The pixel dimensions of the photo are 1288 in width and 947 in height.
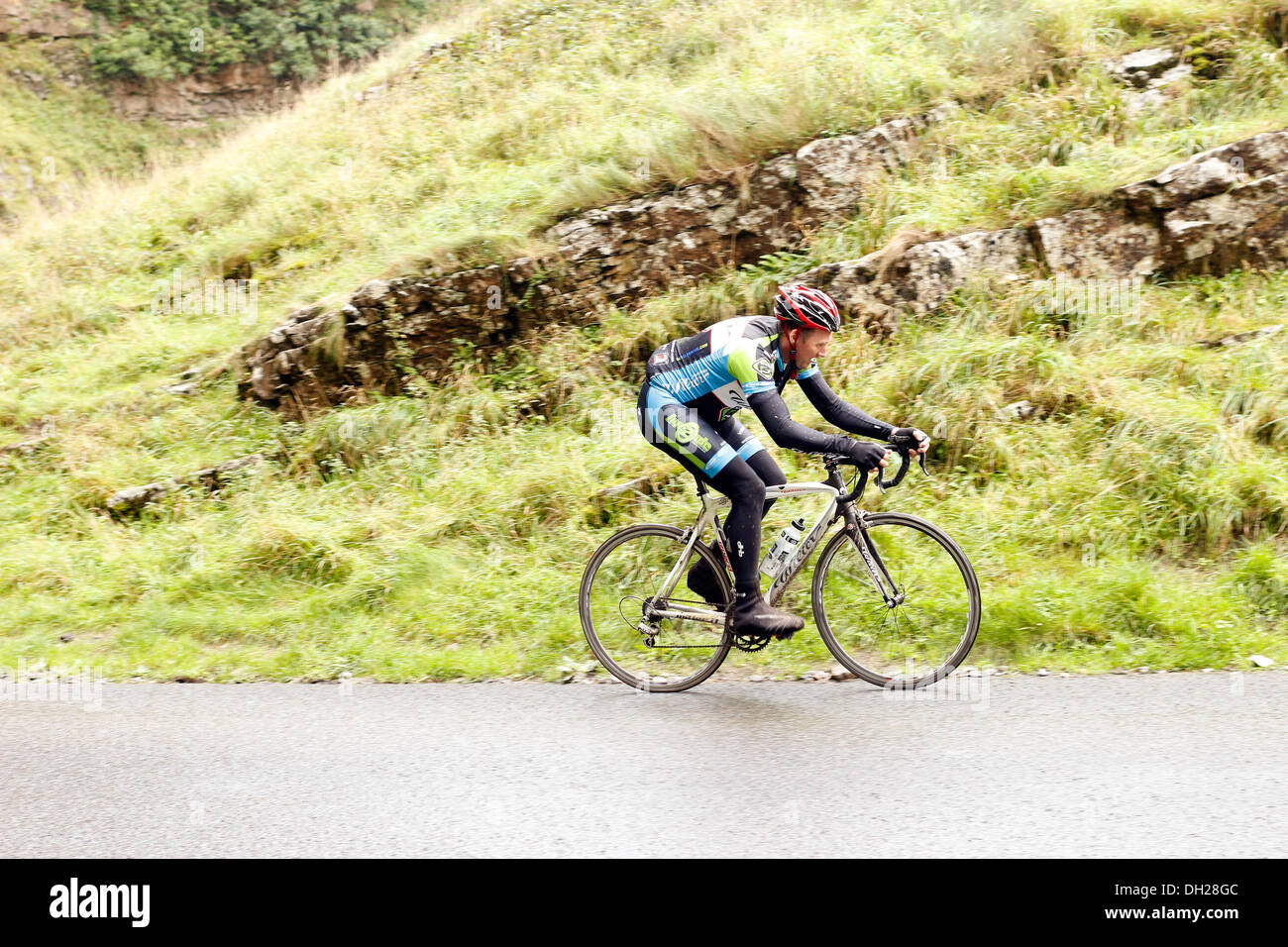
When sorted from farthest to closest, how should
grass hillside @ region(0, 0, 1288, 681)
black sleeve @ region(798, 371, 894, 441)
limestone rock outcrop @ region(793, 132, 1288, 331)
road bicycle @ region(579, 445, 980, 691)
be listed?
limestone rock outcrop @ region(793, 132, 1288, 331), grass hillside @ region(0, 0, 1288, 681), road bicycle @ region(579, 445, 980, 691), black sleeve @ region(798, 371, 894, 441)

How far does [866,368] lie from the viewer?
8242mm

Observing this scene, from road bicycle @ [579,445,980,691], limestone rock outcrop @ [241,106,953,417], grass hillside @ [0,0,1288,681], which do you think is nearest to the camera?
Result: road bicycle @ [579,445,980,691]

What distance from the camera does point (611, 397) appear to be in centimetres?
891

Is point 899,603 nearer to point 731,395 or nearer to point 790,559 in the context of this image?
point 790,559

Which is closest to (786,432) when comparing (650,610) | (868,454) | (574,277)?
(868,454)

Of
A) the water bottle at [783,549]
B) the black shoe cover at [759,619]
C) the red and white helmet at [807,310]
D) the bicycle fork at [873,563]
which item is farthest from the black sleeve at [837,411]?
the black shoe cover at [759,619]

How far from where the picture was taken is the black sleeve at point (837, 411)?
5188mm

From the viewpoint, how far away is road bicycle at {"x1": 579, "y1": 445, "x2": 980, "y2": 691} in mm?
5293

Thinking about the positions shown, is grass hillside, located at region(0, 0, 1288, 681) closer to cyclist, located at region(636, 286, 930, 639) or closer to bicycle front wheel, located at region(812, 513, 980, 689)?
bicycle front wheel, located at region(812, 513, 980, 689)

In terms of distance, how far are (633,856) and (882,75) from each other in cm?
937

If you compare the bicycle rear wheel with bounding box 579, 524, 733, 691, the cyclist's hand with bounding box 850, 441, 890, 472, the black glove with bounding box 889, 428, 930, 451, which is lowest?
the bicycle rear wheel with bounding box 579, 524, 733, 691

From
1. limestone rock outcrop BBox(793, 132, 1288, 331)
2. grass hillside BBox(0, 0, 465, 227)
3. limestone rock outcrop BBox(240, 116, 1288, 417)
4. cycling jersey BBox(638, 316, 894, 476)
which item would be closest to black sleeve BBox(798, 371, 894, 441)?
cycling jersey BBox(638, 316, 894, 476)

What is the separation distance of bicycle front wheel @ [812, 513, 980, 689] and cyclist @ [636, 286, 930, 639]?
0.32 m

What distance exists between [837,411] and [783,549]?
31.9 inches
